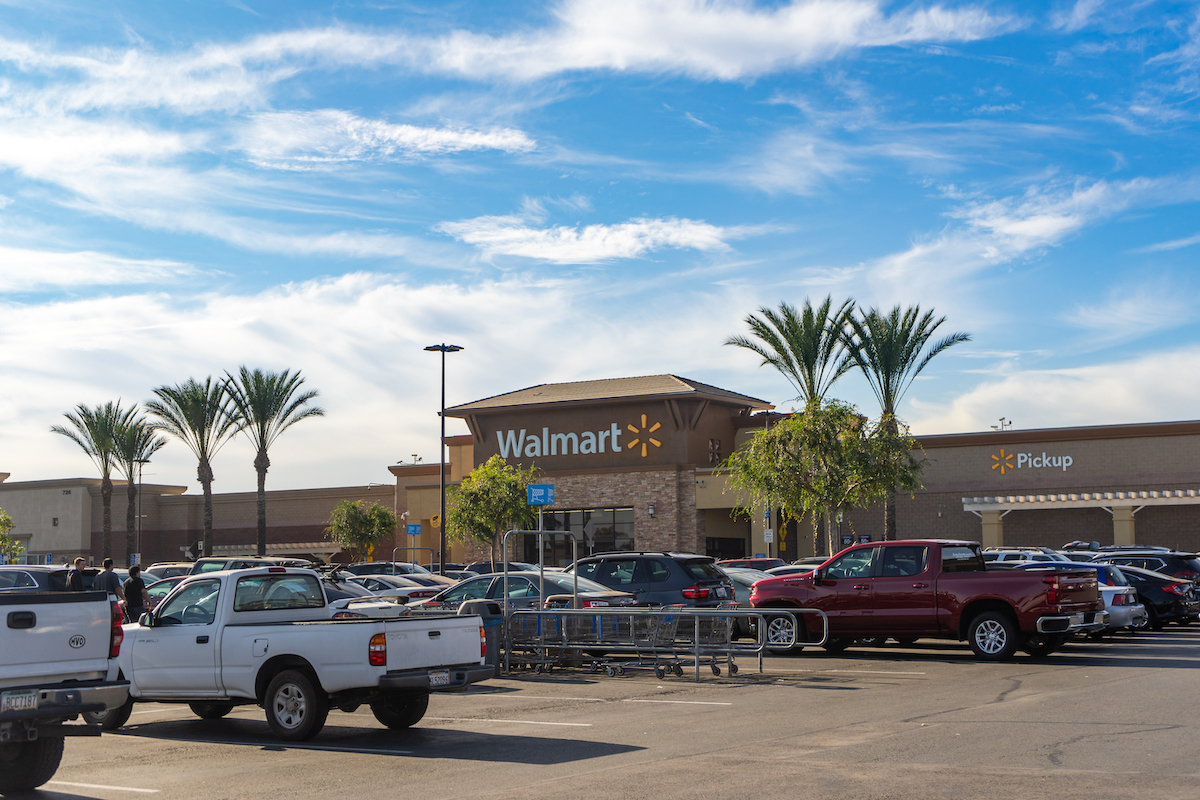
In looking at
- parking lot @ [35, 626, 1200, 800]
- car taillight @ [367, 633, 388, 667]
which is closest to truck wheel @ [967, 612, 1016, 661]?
parking lot @ [35, 626, 1200, 800]

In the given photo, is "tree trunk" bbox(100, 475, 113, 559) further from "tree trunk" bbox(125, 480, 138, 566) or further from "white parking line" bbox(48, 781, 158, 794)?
"white parking line" bbox(48, 781, 158, 794)

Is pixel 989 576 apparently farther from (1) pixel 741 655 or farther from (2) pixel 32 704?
(2) pixel 32 704

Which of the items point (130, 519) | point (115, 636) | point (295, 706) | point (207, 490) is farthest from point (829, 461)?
point (130, 519)

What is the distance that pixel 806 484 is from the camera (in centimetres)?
3494

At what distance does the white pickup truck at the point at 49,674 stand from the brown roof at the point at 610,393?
39963 mm

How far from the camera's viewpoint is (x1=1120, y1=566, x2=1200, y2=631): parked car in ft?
78.7

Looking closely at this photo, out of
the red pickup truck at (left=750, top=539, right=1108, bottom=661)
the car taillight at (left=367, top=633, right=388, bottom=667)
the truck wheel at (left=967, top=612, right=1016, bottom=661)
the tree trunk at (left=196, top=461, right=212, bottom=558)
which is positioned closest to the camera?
the car taillight at (left=367, top=633, right=388, bottom=667)

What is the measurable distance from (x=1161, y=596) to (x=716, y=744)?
55.6ft

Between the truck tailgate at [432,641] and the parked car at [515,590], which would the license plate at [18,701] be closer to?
the truck tailgate at [432,641]

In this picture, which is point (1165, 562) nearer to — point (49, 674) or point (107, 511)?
point (49, 674)

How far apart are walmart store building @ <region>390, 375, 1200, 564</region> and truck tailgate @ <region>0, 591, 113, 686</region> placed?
3165 cm

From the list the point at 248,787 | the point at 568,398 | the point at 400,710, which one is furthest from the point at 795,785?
the point at 568,398

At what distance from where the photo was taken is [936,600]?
18.4 meters

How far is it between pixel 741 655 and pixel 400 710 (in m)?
9.13
